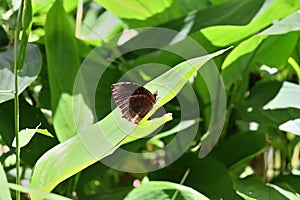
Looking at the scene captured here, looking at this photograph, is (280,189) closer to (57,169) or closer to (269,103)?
(269,103)

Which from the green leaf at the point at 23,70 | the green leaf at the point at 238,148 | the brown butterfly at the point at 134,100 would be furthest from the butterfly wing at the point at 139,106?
the green leaf at the point at 238,148

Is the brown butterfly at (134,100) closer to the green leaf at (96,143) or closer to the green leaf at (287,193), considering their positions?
the green leaf at (96,143)

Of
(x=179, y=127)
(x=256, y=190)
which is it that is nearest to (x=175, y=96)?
(x=179, y=127)

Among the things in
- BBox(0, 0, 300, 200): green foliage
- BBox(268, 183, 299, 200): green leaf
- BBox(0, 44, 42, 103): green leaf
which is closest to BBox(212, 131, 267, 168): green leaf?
BBox(0, 0, 300, 200): green foliage

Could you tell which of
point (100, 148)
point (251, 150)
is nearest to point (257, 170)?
point (251, 150)

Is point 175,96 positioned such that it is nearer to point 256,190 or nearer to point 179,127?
point 179,127

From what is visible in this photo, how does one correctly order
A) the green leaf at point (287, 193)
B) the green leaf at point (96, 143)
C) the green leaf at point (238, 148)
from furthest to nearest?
the green leaf at point (238, 148) → the green leaf at point (287, 193) → the green leaf at point (96, 143)

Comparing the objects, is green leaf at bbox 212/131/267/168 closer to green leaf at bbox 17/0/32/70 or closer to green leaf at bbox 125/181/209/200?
green leaf at bbox 125/181/209/200
